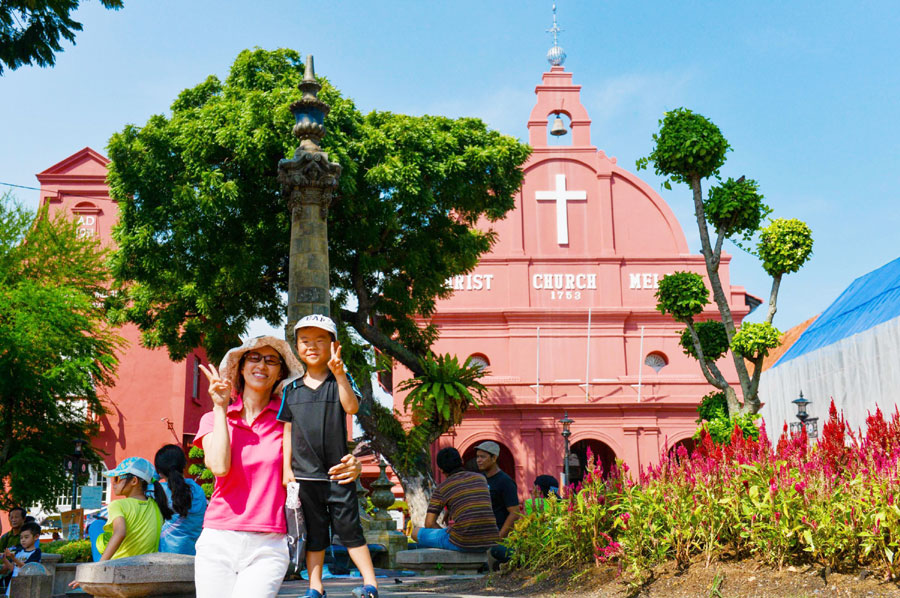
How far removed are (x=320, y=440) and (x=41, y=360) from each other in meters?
18.8

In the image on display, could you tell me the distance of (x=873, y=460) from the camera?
6059 millimetres

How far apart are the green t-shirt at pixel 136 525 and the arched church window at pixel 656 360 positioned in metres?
26.6

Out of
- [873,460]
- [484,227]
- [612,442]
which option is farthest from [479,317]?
[873,460]

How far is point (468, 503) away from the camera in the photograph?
7.92 metres

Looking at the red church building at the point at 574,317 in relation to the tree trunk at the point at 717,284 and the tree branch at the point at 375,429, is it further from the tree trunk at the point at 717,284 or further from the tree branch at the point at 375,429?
the tree trunk at the point at 717,284

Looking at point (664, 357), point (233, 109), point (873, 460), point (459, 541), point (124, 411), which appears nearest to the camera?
point (873, 460)

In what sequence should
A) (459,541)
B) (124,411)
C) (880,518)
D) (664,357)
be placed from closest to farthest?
(880,518), (459,541), (124,411), (664,357)

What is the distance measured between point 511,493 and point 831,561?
12.3 feet

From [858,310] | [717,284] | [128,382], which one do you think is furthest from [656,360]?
[128,382]

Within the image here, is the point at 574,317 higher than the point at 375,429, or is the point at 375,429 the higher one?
the point at 574,317

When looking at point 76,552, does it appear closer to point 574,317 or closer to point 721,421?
point 721,421

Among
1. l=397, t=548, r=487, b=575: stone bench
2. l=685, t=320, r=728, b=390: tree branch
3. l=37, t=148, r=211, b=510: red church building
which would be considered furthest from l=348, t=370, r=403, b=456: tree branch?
l=397, t=548, r=487, b=575: stone bench

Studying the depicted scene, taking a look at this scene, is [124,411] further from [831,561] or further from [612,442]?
[831,561]

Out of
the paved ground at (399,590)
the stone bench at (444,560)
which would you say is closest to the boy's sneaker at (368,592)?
the paved ground at (399,590)
